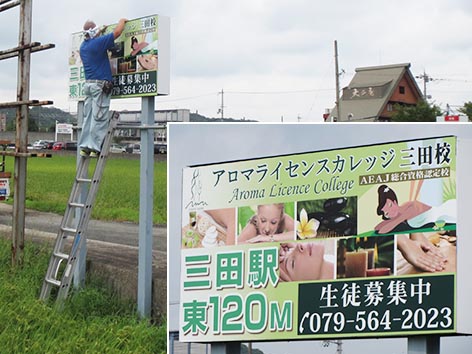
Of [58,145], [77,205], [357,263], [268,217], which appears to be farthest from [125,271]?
[58,145]

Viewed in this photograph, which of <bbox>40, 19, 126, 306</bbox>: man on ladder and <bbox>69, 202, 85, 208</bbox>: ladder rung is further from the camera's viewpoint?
<bbox>69, 202, 85, 208</bbox>: ladder rung

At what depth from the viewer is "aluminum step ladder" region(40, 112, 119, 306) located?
648 centimetres

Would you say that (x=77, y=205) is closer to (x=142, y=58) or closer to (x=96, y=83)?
(x=96, y=83)

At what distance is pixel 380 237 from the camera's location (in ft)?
12.4

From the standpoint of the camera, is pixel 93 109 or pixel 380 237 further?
pixel 93 109

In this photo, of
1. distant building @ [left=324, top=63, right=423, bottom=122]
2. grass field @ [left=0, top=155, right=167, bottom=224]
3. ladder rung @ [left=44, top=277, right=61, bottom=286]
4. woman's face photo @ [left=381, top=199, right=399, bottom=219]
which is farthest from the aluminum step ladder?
distant building @ [left=324, top=63, right=423, bottom=122]

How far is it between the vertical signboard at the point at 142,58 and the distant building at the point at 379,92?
27.8 metres

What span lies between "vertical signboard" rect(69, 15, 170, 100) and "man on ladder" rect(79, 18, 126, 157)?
66 mm

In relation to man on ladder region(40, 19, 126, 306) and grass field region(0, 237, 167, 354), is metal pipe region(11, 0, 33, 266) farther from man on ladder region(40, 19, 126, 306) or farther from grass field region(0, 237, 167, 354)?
man on ladder region(40, 19, 126, 306)

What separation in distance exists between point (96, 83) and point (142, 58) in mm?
524

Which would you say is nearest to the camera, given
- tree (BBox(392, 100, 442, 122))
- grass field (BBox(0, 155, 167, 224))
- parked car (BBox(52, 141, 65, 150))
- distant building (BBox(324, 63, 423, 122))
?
grass field (BBox(0, 155, 167, 224))

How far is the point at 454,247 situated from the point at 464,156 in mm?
423

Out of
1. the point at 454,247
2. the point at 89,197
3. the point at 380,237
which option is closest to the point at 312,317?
the point at 380,237

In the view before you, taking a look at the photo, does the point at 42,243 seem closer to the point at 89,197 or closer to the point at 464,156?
the point at 89,197
